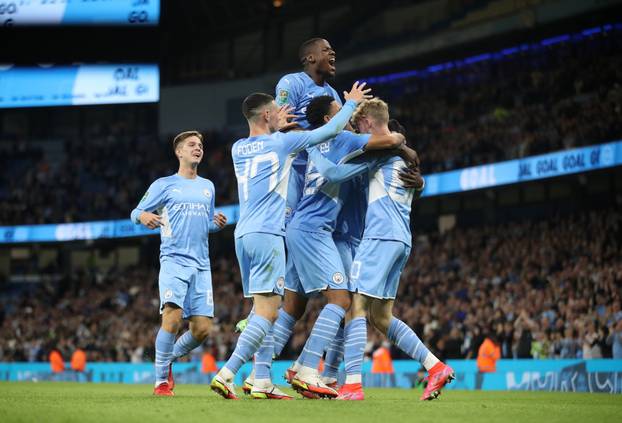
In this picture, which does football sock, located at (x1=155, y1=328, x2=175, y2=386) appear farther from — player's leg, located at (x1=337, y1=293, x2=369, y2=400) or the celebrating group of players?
player's leg, located at (x1=337, y1=293, x2=369, y2=400)

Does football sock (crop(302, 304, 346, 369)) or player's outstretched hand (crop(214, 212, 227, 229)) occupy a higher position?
player's outstretched hand (crop(214, 212, 227, 229))

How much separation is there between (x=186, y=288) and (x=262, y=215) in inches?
98.1

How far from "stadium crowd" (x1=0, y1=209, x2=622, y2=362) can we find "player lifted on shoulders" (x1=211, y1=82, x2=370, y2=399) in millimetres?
4503

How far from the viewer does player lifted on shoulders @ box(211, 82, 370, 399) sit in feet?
26.5

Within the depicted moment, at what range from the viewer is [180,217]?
10.5 metres

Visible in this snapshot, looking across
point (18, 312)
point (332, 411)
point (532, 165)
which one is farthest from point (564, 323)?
point (18, 312)

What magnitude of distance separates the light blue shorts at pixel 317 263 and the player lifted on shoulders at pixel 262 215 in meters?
0.36

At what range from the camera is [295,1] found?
140ft

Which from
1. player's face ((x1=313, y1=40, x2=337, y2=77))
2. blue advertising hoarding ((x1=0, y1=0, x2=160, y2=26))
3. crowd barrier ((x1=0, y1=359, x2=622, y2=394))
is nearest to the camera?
player's face ((x1=313, y1=40, x2=337, y2=77))

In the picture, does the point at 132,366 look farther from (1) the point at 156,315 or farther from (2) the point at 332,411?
(2) the point at 332,411

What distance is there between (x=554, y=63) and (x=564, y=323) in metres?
12.9

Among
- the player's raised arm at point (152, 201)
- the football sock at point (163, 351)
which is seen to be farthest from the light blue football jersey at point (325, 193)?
the football sock at point (163, 351)

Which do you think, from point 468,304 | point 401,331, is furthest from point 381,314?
point 468,304

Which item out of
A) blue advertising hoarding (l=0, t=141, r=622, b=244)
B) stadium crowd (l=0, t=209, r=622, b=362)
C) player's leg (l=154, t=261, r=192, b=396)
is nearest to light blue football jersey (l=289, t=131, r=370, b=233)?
player's leg (l=154, t=261, r=192, b=396)
